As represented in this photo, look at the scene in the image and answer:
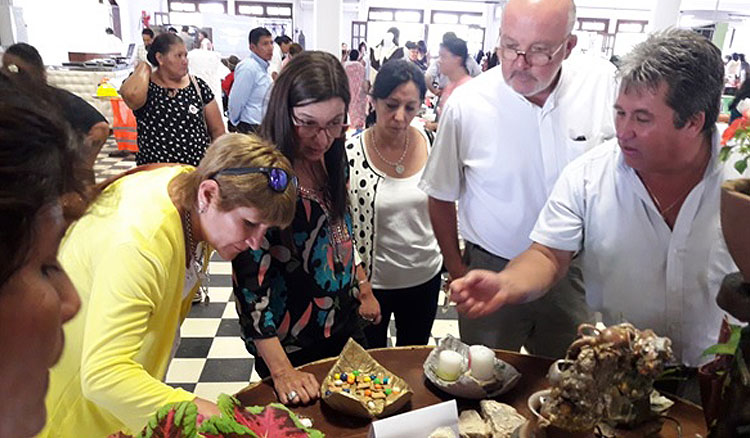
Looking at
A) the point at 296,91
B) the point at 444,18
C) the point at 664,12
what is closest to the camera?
the point at 296,91

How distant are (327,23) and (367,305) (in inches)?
245

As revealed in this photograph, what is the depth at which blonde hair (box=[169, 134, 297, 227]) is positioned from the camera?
121 centimetres

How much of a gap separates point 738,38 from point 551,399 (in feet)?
46.5

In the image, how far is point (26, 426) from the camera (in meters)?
0.58

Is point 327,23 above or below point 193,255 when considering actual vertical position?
above

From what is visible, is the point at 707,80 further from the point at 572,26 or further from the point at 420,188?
the point at 420,188

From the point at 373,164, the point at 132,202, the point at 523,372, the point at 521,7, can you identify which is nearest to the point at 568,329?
the point at 523,372

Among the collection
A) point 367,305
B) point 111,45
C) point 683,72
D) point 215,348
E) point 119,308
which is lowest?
point 215,348

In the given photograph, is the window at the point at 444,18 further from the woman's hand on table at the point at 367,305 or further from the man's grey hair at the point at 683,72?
the man's grey hair at the point at 683,72

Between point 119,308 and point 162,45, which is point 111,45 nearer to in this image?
point 162,45

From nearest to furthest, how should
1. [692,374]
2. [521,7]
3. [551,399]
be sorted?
[551,399]
[692,374]
[521,7]

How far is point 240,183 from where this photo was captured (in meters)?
1.20

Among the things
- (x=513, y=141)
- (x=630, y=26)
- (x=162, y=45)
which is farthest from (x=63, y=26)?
(x=630, y=26)

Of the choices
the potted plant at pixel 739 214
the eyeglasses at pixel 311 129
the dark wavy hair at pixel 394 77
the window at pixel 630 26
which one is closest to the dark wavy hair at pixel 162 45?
the dark wavy hair at pixel 394 77
